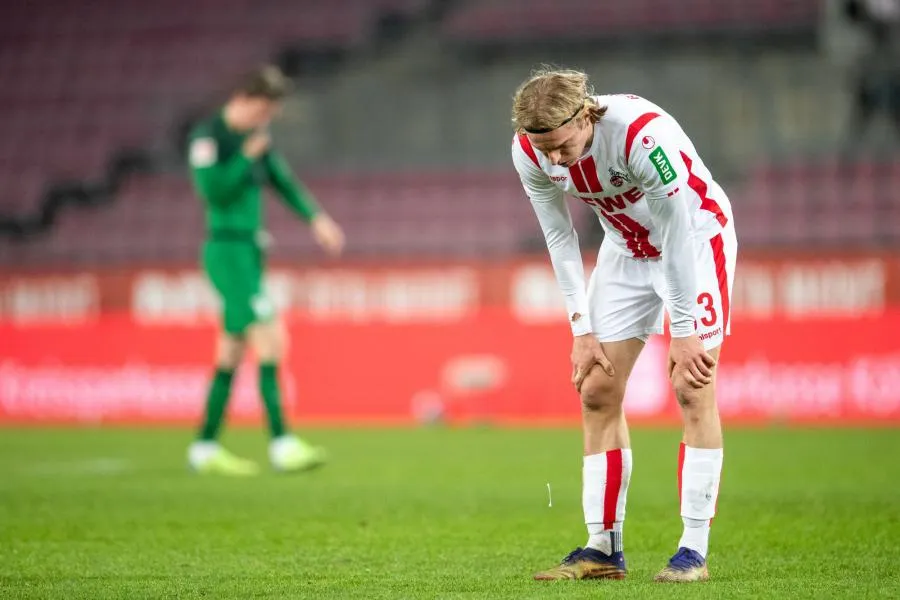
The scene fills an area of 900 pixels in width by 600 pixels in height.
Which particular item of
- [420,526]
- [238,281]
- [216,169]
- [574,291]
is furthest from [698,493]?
[216,169]

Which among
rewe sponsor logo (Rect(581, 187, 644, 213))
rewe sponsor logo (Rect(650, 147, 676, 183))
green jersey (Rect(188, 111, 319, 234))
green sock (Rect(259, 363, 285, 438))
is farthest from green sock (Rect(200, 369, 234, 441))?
rewe sponsor logo (Rect(650, 147, 676, 183))

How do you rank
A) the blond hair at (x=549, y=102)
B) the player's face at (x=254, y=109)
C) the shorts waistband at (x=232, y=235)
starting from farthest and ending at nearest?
the shorts waistband at (x=232, y=235) < the player's face at (x=254, y=109) < the blond hair at (x=549, y=102)

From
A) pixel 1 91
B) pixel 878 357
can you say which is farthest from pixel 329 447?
pixel 1 91

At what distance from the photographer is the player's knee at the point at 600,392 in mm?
4934

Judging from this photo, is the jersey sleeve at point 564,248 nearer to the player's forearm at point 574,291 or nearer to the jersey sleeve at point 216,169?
the player's forearm at point 574,291

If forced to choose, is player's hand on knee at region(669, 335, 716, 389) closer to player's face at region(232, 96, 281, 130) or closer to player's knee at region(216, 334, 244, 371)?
player's face at region(232, 96, 281, 130)

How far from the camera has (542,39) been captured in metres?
20.1

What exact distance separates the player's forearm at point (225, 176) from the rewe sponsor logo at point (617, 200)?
496cm

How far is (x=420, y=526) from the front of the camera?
20.8 ft

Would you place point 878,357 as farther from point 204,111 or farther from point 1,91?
point 1,91

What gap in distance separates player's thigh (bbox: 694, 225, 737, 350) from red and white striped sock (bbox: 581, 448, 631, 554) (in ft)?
1.85

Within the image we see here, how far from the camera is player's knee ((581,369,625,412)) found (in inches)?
194

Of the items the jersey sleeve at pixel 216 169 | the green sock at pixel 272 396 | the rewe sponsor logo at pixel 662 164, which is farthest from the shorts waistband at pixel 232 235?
the rewe sponsor logo at pixel 662 164

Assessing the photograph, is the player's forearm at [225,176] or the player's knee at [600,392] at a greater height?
the player's forearm at [225,176]
